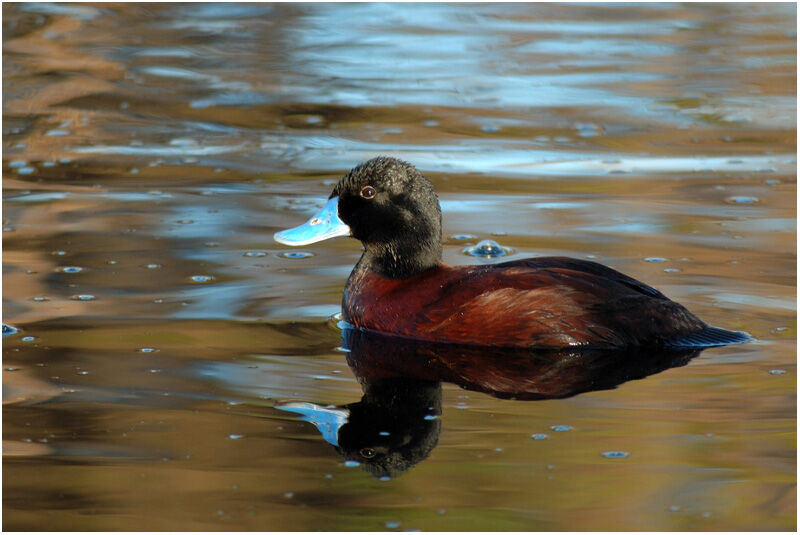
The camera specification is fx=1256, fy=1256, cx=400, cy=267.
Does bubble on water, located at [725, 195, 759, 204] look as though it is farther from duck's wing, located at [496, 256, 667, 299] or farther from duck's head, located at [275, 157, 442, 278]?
duck's head, located at [275, 157, 442, 278]

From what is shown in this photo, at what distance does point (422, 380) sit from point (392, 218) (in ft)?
4.27

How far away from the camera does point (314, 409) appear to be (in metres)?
5.46

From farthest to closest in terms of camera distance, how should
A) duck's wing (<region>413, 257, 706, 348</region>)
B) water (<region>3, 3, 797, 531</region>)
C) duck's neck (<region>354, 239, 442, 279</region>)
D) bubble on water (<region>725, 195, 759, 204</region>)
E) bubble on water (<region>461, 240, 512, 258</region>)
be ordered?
1. bubble on water (<region>725, 195, 759, 204</region>)
2. bubble on water (<region>461, 240, 512, 258</region>)
3. duck's neck (<region>354, 239, 442, 279</region>)
4. duck's wing (<region>413, 257, 706, 348</region>)
5. water (<region>3, 3, 797, 531</region>)

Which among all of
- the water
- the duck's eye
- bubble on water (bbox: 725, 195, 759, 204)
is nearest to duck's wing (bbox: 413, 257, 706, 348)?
the water

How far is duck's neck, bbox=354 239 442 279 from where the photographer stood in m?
6.89

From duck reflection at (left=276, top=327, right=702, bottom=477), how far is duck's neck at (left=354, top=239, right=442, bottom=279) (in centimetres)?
40

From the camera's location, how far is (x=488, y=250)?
805 centimetres

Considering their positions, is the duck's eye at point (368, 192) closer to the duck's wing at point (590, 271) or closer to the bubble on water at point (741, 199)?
the duck's wing at point (590, 271)

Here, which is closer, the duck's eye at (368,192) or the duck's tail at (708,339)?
the duck's tail at (708,339)

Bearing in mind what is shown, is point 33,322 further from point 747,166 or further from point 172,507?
point 747,166

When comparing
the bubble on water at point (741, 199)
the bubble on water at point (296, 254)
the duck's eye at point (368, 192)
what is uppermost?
the duck's eye at point (368, 192)

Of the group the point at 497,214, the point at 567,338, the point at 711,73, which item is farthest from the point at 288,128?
the point at 567,338

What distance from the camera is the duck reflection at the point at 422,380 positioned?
16.6ft

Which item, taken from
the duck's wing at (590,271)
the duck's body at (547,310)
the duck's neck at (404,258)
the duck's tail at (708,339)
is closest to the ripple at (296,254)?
the duck's neck at (404,258)
